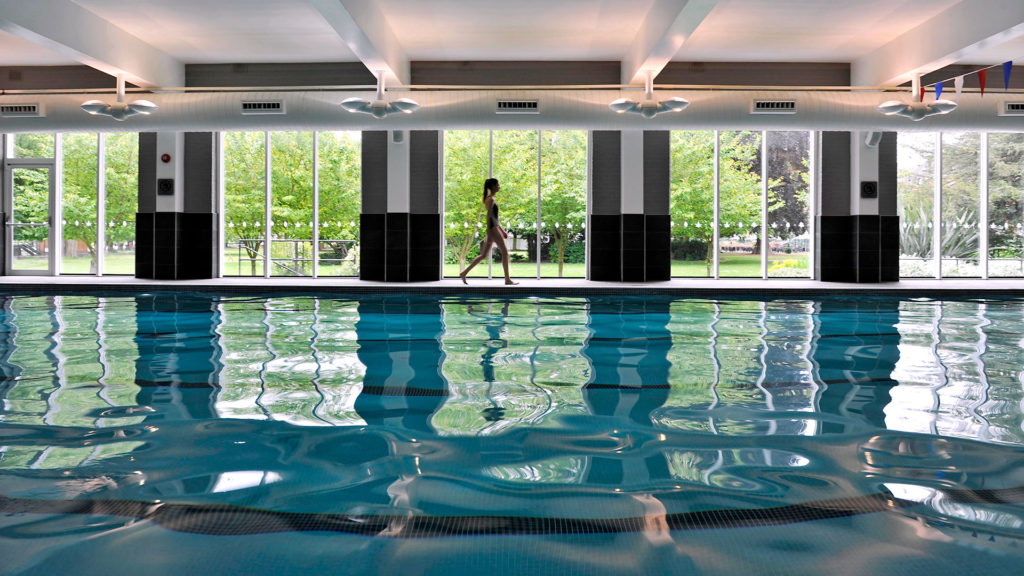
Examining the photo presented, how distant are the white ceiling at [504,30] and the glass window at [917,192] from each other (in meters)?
2.39

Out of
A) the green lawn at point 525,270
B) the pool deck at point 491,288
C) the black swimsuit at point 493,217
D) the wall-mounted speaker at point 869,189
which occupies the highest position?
the wall-mounted speaker at point 869,189

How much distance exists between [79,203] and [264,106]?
20.3 ft

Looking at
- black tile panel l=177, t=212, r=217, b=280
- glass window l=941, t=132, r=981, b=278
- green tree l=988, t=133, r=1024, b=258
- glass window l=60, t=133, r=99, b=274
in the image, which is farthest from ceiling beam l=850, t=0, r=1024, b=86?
glass window l=60, t=133, r=99, b=274

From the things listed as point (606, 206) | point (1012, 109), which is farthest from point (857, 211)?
point (606, 206)

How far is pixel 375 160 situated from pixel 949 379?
10.5m

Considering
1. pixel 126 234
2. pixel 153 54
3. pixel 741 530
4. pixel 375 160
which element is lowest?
pixel 741 530

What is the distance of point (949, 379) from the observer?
13.9 ft

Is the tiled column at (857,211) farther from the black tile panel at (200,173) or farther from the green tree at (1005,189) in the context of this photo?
the black tile panel at (200,173)

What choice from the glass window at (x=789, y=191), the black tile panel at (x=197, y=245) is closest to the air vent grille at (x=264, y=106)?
the black tile panel at (x=197, y=245)

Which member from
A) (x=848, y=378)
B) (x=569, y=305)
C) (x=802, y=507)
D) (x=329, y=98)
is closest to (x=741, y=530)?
(x=802, y=507)

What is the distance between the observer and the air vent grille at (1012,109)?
1029cm

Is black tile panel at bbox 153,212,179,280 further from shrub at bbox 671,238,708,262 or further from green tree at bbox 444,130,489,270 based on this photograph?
shrub at bbox 671,238,708,262

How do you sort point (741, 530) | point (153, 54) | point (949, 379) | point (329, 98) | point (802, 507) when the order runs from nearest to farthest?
point (741, 530), point (802, 507), point (949, 379), point (329, 98), point (153, 54)

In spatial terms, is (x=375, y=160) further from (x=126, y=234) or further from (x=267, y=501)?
(x=267, y=501)
